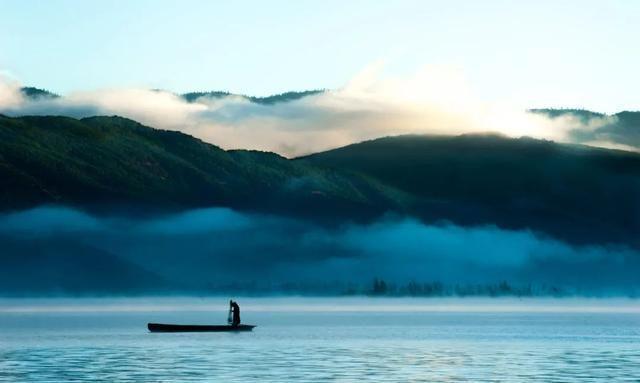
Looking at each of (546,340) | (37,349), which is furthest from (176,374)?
(546,340)

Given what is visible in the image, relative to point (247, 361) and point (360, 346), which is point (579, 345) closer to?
point (360, 346)

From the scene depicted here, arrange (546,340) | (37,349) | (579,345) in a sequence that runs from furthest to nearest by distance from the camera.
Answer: (546,340)
(579,345)
(37,349)

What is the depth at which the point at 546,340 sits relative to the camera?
180875mm

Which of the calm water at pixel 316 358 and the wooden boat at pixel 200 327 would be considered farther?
the wooden boat at pixel 200 327

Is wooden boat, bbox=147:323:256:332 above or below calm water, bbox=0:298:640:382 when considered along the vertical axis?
above

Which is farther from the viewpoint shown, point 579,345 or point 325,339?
point 325,339

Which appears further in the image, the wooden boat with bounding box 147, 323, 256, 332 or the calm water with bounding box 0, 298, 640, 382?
the wooden boat with bounding box 147, 323, 256, 332

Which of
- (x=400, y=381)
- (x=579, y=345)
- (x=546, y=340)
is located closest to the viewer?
(x=400, y=381)

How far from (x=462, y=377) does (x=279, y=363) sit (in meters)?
21.7

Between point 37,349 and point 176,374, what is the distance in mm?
41416

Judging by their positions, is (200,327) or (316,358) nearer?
(316,358)

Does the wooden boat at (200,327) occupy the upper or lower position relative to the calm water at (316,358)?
upper

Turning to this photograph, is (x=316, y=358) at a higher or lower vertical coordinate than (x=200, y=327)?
lower

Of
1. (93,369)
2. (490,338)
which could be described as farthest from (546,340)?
(93,369)
